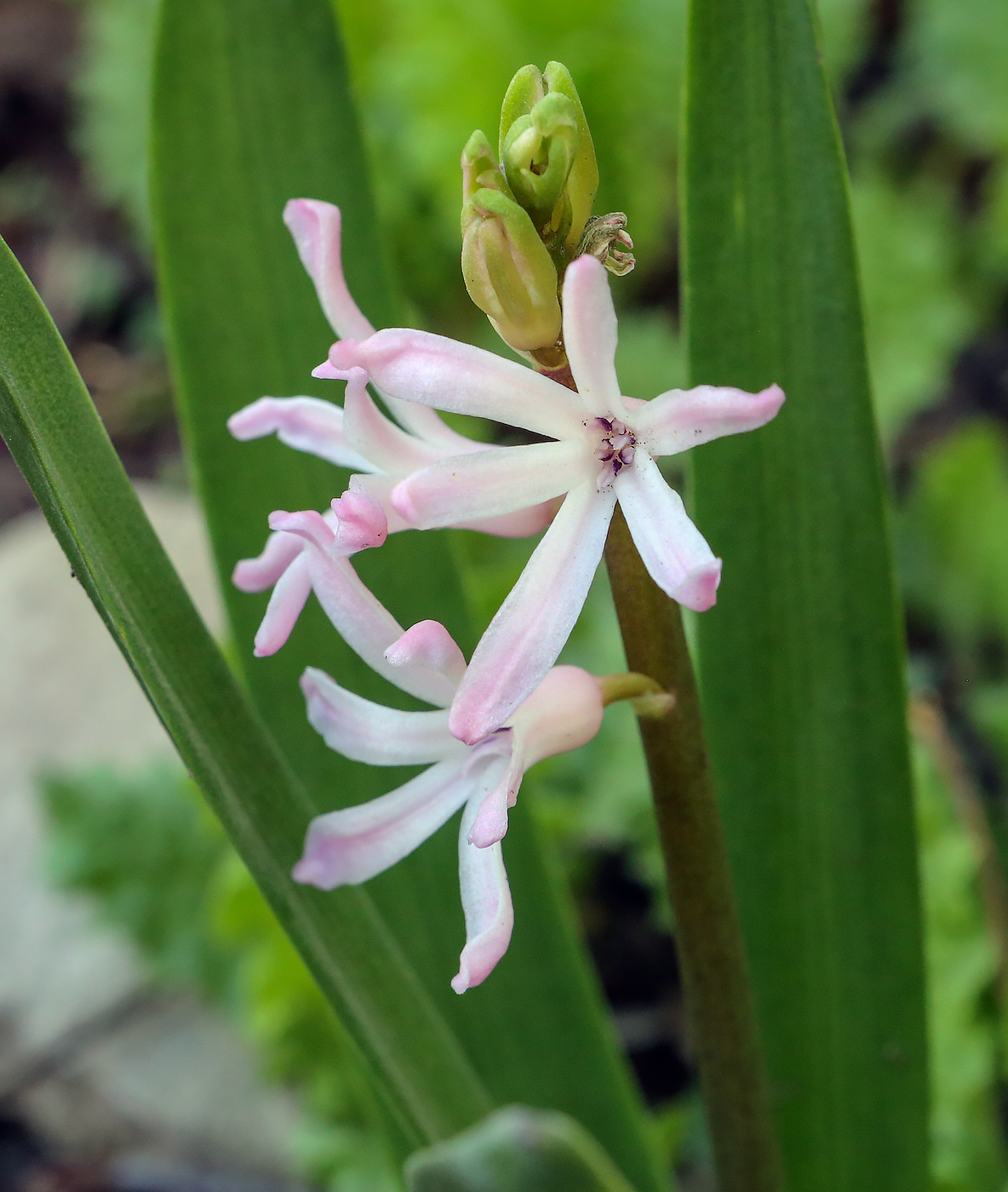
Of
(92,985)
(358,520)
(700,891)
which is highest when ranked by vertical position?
(358,520)

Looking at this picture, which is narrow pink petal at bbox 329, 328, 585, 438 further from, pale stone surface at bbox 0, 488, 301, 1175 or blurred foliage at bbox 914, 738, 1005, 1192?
pale stone surface at bbox 0, 488, 301, 1175

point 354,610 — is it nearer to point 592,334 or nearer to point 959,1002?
point 592,334

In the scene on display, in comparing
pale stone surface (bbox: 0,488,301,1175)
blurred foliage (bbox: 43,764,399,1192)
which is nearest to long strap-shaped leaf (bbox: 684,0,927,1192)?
blurred foliage (bbox: 43,764,399,1192)

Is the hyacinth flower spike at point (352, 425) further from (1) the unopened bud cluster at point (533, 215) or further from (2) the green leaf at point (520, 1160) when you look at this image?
(2) the green leaf at point (520, 1160)

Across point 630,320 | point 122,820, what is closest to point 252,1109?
point 122,820

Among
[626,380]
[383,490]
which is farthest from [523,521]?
[626,380]
